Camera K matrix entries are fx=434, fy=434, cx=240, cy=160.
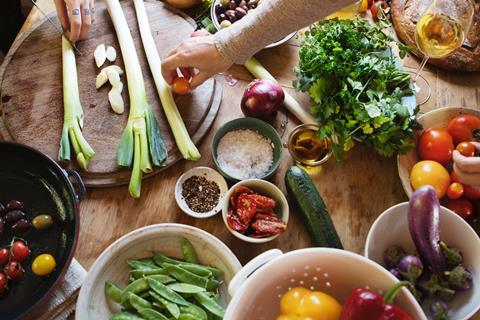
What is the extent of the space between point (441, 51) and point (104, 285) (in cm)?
119

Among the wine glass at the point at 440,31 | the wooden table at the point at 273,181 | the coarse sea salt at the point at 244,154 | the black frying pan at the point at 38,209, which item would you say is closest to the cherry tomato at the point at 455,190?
the wooden table at the point at 273,181

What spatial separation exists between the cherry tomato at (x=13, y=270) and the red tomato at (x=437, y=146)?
1.18 m

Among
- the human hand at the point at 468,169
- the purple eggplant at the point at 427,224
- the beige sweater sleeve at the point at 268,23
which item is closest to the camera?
the purple eggplant at the point at 427,224

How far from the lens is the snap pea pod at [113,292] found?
1.08 m

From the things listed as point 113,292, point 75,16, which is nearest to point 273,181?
point 113,292

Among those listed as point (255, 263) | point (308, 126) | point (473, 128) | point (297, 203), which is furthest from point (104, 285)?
point (473, 128)

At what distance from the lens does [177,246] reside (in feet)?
3.82

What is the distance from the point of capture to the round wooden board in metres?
1.36

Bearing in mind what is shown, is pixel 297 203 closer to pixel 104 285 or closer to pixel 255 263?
pixel 255 263

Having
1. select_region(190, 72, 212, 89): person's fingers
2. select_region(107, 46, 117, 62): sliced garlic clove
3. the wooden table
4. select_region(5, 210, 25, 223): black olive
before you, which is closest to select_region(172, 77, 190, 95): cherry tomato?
select_region(190, 72, 212, 89): person's fingers

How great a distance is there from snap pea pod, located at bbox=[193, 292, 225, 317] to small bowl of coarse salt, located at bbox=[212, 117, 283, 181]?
35 cm

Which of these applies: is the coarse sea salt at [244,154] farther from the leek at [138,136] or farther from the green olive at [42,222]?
the green olive at [42,222]

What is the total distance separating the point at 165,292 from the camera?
3.58ft

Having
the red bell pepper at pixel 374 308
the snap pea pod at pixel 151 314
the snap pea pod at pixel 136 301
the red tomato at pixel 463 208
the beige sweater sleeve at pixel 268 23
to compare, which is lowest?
the red tomato at pixel 463 208
